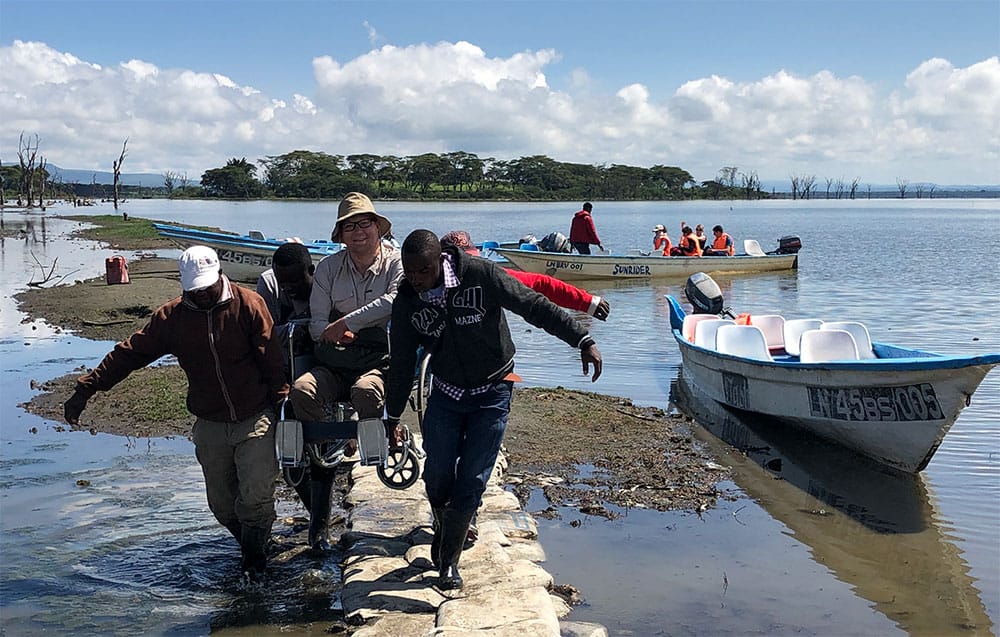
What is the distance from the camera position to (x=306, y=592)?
5477 millimetres

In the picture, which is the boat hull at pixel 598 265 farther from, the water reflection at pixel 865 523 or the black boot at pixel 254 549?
the black boot at pixel 254 549

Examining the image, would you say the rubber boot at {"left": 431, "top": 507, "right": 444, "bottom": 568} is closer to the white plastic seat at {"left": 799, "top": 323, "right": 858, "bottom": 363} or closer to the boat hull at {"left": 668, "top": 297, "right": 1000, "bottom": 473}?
the boat hull at {"left": 668, "top": 297, "right": 1000, "bottom": 473}

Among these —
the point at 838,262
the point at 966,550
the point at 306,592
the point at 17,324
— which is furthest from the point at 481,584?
the point at 838,262

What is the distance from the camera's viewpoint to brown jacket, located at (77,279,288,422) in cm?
508

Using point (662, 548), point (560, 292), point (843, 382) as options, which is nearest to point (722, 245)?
point (843, 382)

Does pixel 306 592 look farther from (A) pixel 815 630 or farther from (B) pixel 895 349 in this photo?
(B) pixel 895 349

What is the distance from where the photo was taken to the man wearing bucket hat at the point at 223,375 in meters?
5.07

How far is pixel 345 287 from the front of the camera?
5590mm

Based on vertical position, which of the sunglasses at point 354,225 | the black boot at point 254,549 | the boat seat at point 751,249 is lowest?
the black boot at point 254,549

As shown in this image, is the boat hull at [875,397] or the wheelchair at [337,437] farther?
the boat hull at [875,397]

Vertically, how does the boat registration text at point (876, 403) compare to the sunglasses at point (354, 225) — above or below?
below

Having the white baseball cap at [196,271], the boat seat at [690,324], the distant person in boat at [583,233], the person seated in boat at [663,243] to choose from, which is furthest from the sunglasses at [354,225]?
the person seated in boat at [663,243]

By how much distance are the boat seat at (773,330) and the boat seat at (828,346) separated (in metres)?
1.45

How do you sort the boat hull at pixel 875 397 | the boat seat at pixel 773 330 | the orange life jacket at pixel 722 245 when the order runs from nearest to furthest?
the boat hull at pixel 875 397, the boat seat at pixel 773 330, the orange life jacket at pixel 722 245
